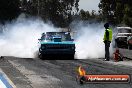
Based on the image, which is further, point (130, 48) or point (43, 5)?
point (43, 5)

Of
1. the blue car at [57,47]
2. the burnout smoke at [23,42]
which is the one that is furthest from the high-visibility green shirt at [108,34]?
the burnout smoke at [23,42]

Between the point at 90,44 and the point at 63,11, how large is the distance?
111 m

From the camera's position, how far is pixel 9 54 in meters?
28.1

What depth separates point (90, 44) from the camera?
28.5 meters

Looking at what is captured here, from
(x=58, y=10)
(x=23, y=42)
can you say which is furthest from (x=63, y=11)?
(x=23, y=42)

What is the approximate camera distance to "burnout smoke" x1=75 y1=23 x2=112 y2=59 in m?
27.1

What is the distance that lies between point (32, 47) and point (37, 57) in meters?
1.16

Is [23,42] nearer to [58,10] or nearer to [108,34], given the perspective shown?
[108,34]

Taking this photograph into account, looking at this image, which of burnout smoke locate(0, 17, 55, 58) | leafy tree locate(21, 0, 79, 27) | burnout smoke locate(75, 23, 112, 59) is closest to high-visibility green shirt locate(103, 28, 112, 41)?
burnout smoke locate(75, 23, 112, 59)

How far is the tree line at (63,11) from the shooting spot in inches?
2945

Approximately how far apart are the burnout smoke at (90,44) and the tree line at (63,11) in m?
33.9

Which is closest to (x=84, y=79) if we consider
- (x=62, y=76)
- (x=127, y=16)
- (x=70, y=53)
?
(x=62, y=76)

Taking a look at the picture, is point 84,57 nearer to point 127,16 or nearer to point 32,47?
point 32,47

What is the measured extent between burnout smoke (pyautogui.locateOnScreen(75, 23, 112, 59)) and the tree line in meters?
33.9
